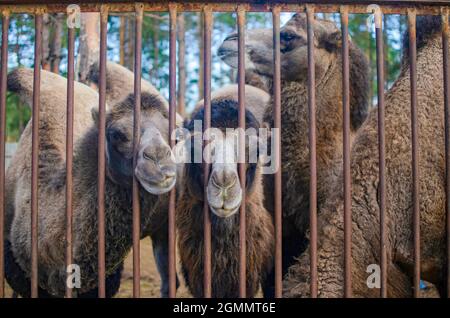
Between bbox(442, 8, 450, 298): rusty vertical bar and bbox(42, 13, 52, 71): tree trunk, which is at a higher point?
bbox(42, 13, 52, 71): tree trunk

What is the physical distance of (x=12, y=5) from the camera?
2857 mm

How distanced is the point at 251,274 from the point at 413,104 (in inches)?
70.2

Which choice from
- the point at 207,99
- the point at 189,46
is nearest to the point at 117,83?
the point at 207,99

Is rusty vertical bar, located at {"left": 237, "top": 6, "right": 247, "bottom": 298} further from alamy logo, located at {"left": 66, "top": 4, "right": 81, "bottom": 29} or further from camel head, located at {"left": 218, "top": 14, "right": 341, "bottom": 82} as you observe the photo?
camel head, located at {"left": 218, "top": 14, "right": 341, "bottom": 82}

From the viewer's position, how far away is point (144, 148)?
3182 millimetres

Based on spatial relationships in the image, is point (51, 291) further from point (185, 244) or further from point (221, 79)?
point (221, 79)

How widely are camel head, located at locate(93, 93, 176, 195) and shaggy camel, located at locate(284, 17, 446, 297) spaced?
0.95 metres

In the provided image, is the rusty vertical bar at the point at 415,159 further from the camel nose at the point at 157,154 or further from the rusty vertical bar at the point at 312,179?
the camel nose at the point at 157,154

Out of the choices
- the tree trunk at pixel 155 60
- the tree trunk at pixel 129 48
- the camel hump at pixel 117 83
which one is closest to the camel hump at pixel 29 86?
the camel hump at pixel 117 83

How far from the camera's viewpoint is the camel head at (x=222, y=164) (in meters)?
2.91

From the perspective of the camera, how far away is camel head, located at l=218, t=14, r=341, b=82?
4.69 meters

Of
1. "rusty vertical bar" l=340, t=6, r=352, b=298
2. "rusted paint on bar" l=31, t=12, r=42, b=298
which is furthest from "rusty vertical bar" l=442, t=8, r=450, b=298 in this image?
"rusted paint on bar" l=31, t=12, r=42, b=298

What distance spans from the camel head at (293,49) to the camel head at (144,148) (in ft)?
3.65
